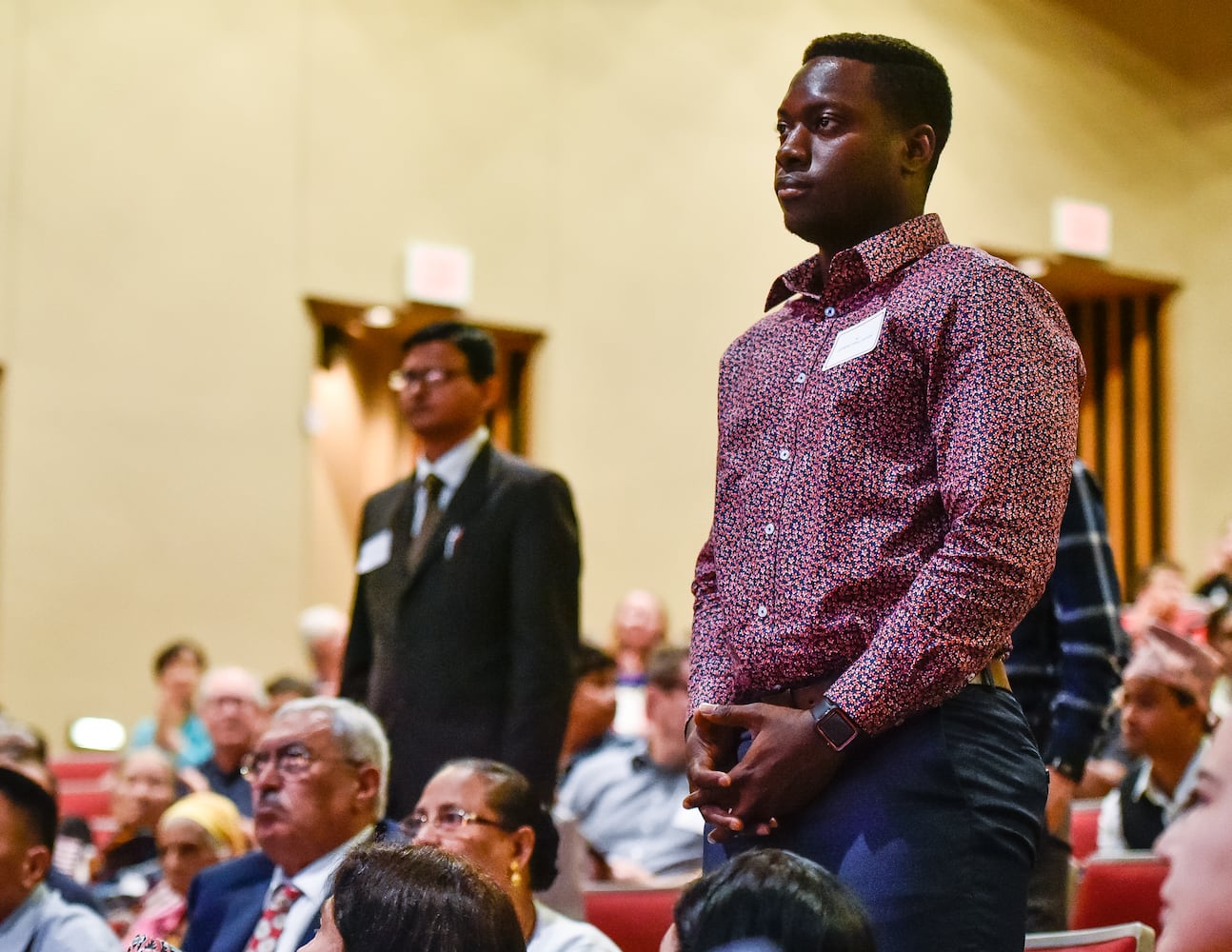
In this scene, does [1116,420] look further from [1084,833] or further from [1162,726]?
[1162,726]

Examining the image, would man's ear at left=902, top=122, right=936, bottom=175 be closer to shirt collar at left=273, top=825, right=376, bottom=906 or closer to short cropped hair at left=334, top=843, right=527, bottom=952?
short cropped hair at left=334, top=843, right=527, bottom=952

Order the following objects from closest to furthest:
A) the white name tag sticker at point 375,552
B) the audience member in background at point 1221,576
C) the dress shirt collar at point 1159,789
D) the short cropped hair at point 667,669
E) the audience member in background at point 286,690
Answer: the white name tag sticker at point 375,552 → the dress shirt collar at point 1159,789 → the short cropped hair at point 667,669 → the audience member in background at point 286,690 → the audience member in background at point 1221,576

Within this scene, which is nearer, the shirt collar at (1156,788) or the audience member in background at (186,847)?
the shirt collar at (1156,788)

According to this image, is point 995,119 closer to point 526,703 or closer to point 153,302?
point 153,302

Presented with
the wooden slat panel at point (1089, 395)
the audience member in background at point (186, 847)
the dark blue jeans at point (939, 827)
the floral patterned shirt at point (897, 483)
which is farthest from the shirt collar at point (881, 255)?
the wooden slat panel at point (1089, 395)

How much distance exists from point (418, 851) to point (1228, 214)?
850 centimetres

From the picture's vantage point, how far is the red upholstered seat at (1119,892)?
2.78 metres

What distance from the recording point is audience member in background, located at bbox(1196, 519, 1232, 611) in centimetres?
579

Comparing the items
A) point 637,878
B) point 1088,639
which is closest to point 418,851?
point 1088,639

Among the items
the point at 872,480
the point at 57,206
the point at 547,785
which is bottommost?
the point at 547,785

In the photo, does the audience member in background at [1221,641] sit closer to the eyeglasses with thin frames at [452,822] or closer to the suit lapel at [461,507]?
the suit lapel at [461,507]

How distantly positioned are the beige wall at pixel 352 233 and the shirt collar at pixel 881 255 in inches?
218

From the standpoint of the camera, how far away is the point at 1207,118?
9.05 metres

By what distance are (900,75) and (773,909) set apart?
891mm
